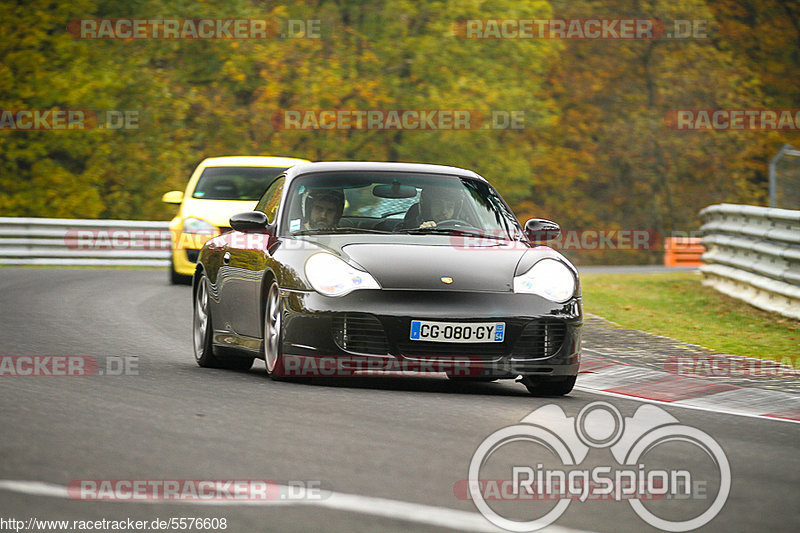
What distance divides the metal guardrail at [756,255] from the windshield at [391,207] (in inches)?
224

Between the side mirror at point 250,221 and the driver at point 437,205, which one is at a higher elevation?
the driver at point 437,205

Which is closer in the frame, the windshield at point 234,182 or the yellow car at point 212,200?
the yellow car at point 212,200

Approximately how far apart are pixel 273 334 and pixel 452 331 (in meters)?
1.25

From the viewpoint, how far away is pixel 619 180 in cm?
5691

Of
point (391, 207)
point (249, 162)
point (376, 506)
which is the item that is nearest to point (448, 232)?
point (391, 207)

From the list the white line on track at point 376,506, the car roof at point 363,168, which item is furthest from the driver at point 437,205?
the white line on track at point 376,506

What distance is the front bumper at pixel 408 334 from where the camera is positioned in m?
8.76

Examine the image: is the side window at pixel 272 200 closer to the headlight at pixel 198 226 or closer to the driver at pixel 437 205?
the driver at pixel 437 205

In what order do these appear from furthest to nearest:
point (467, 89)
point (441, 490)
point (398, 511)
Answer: point (467, 89), point (441, 490), point (398, 511)

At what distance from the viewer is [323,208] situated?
392 inches

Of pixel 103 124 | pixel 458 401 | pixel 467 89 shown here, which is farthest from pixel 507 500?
pixel 467 89

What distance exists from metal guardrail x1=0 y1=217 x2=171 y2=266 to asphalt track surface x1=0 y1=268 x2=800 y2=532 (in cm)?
1795

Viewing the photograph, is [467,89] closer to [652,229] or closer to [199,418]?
[652,229]

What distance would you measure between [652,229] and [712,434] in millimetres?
49820
